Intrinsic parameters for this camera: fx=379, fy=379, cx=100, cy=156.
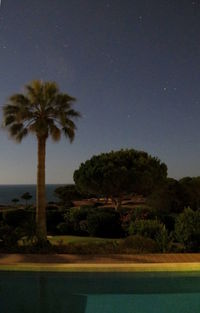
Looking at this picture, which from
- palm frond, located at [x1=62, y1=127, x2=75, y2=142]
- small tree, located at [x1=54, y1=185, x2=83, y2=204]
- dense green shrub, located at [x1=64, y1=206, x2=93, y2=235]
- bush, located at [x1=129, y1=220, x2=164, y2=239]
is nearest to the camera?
bush, located at [x1=129, y1=220, x2=164, y2=239]

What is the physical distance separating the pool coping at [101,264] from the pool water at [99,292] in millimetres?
156

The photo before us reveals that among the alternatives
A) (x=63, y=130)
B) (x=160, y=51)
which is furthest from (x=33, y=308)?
(x=160, y=51)

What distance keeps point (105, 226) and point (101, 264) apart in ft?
30.9

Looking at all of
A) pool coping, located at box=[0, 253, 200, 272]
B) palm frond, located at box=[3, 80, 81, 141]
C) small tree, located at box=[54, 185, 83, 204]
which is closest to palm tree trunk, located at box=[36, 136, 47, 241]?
palm frond, located at box=[3, 80, 81, 141]

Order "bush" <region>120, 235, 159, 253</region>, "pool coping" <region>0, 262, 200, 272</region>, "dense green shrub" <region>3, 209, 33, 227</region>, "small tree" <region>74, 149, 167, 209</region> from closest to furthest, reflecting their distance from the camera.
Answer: "pool coping" <region>0, 262, 200, 272</region> < "bush" <region>120, 235, 159, 253</region> < "dense green shrub" <region>3, 209, 33, 227</region> < "small tree" <region>74, 149, 167, 209</region>

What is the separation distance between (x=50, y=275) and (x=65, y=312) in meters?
1.99

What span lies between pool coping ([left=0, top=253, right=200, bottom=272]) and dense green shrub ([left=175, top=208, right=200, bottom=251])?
4.52 ft

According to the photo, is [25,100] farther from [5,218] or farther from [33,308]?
[33,308]

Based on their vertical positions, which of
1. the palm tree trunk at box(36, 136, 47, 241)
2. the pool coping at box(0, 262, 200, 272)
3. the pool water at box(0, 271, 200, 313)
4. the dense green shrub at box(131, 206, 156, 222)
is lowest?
the pool water at box(0, 271, 200, 313)

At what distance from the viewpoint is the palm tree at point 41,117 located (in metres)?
17.7

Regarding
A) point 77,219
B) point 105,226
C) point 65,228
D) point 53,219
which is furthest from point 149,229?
point 53,219

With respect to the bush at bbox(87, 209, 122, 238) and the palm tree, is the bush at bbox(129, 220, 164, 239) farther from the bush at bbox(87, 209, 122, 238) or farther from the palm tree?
the palm tree

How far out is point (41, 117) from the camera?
18.0 meters

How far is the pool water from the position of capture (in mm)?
8500
